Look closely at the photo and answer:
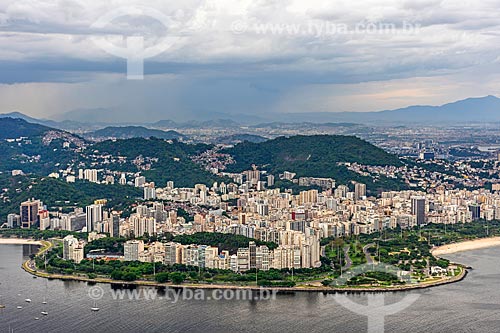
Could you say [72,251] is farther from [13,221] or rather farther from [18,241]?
[13,221]

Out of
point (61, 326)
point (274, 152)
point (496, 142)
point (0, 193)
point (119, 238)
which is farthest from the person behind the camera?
point (496, 142)

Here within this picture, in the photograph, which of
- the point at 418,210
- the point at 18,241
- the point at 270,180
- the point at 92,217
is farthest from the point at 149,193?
the point at 418,210

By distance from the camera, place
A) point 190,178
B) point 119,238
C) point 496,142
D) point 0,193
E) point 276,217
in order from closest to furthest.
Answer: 1. point 119,238
2. point 276,217
3. point 0,193
4. point 190,178
5. point 496,142

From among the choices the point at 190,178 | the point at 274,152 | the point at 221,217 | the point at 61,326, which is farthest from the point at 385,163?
the point at 61,326

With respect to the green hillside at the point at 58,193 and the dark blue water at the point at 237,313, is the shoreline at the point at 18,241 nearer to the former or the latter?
the green hillside at the point at 58,193

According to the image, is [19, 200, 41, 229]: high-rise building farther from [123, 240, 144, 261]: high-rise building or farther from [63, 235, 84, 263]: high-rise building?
[123, 240, 144, 261]: high-rise building

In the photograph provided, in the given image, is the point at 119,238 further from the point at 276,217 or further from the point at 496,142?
the point at 496,142

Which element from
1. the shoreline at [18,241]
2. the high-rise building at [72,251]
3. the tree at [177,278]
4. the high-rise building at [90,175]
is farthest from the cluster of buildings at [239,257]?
the high-rise building at [90,175]
